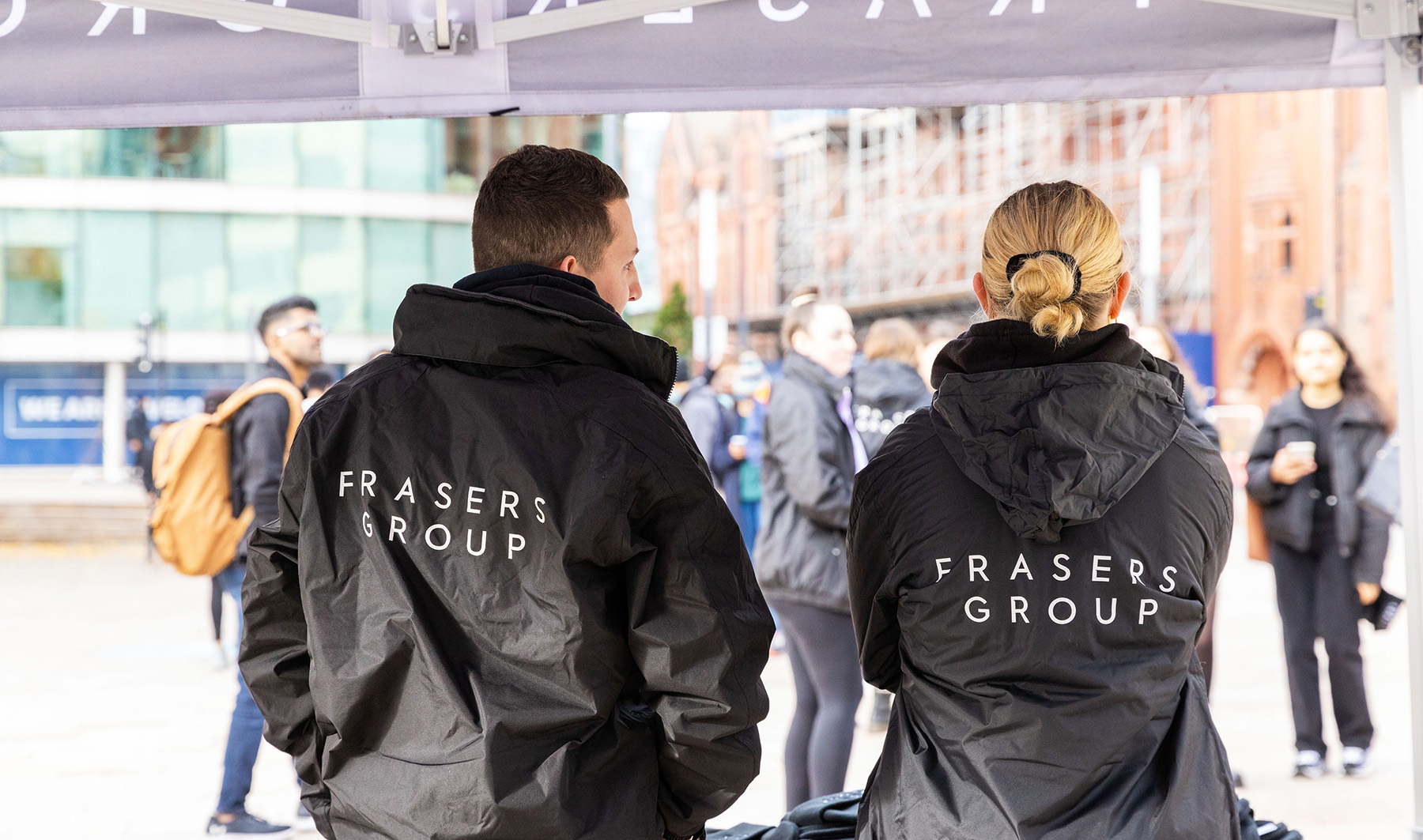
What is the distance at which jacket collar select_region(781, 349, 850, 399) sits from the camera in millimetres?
4922

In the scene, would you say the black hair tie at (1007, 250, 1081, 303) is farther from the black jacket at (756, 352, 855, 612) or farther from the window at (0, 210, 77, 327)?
the window at (0, 210, 77, 327)

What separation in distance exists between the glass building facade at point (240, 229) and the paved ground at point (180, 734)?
23083mm

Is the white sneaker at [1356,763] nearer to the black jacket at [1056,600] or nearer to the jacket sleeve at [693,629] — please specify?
the black jacket at [1056,600]

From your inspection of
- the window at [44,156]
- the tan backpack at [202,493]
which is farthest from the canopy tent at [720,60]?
the window at [44,156]

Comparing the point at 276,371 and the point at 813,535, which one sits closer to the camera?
the point at 813,535

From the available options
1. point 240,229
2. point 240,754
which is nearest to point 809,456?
point 240,754

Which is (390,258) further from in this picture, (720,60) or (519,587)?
(519,587)

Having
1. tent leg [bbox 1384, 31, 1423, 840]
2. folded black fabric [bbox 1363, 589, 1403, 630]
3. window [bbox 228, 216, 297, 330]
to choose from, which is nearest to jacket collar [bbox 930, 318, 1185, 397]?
tent leg [bbox 1384, 31, 1423, 840]

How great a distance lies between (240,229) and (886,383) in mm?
31871

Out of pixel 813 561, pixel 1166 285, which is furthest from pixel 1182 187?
pixel 813 561

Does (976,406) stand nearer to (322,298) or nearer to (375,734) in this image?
(375,734)

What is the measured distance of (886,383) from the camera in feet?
18.1

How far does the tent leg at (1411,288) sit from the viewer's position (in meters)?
3.07

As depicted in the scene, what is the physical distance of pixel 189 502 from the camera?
213 inches
